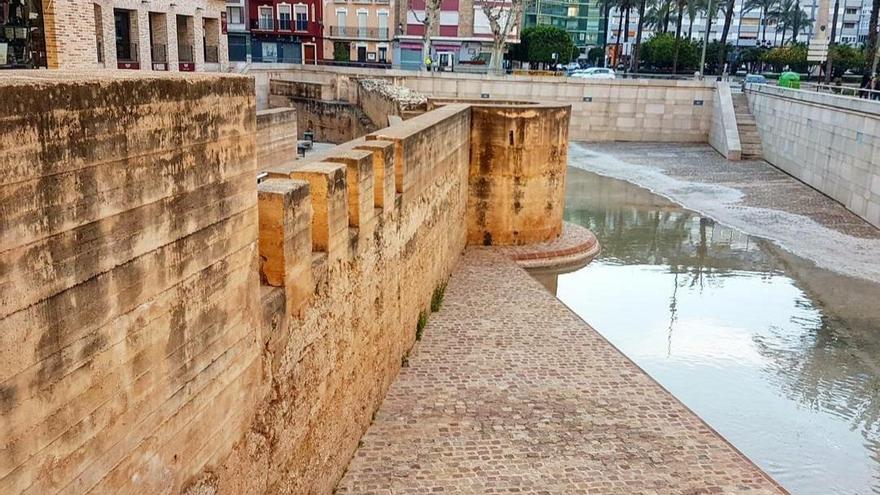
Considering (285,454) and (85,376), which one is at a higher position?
(85,376)

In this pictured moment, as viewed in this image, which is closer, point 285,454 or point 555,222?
point 285,454

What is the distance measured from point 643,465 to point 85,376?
6308 mm

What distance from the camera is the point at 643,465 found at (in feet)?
27.0

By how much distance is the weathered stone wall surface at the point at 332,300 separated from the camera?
5543mm

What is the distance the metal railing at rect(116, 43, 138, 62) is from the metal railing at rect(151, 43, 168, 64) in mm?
1178

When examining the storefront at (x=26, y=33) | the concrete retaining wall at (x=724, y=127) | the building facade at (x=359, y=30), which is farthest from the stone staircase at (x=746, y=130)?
the storefront at (x=26, y=33)

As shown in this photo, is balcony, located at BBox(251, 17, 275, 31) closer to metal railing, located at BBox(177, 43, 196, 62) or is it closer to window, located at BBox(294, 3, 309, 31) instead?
window, located at BBox(294, 3, 309, 31)

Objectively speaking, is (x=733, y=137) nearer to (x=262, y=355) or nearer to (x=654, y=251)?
(x=654, y=251)

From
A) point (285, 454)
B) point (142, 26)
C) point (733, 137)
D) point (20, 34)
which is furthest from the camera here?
point (733, 137)

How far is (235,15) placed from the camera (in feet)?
178

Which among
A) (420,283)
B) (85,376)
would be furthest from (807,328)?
(85,376)

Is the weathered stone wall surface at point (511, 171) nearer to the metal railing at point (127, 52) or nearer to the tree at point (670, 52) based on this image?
the metal railing at point (127, 52)

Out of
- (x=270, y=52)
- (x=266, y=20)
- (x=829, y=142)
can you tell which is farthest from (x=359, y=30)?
(x=829, y=142)

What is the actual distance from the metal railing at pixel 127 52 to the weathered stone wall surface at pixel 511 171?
14.2 metres
